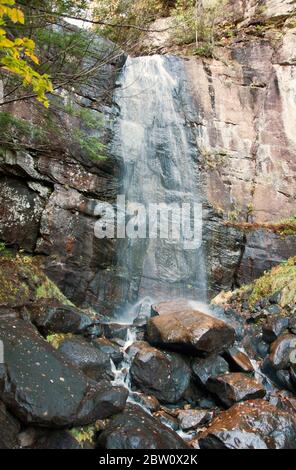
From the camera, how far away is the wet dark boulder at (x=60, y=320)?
550 centimetres

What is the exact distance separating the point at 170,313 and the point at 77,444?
3.43 metres

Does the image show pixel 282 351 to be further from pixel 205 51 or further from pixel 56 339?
pixel 205 51

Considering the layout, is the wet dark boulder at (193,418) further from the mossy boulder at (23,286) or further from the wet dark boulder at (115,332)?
the mossy boulder at (23,286)

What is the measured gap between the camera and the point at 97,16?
5020 millimetres

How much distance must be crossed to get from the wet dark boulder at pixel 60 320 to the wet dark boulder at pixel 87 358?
1.03 feet

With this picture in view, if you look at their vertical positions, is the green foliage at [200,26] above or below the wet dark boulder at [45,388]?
above

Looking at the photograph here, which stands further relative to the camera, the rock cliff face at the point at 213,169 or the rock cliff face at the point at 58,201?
the rock cliff face at the point at 213,169

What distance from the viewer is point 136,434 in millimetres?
Result: 3875

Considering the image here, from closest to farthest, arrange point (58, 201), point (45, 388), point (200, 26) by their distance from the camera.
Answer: point (45, 388)
point (58, 201)
point (200, 26)

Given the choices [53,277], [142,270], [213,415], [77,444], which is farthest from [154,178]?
[77,444]

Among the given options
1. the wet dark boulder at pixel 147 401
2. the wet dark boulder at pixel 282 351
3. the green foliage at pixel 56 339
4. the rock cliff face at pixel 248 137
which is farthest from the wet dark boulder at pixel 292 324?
the green foliage at pixel 56 339

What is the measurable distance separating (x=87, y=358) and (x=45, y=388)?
5.01 feet

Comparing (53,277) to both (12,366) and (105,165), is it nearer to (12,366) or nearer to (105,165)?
(105,165)

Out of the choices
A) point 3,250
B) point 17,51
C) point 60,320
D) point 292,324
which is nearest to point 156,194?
point 3,250
